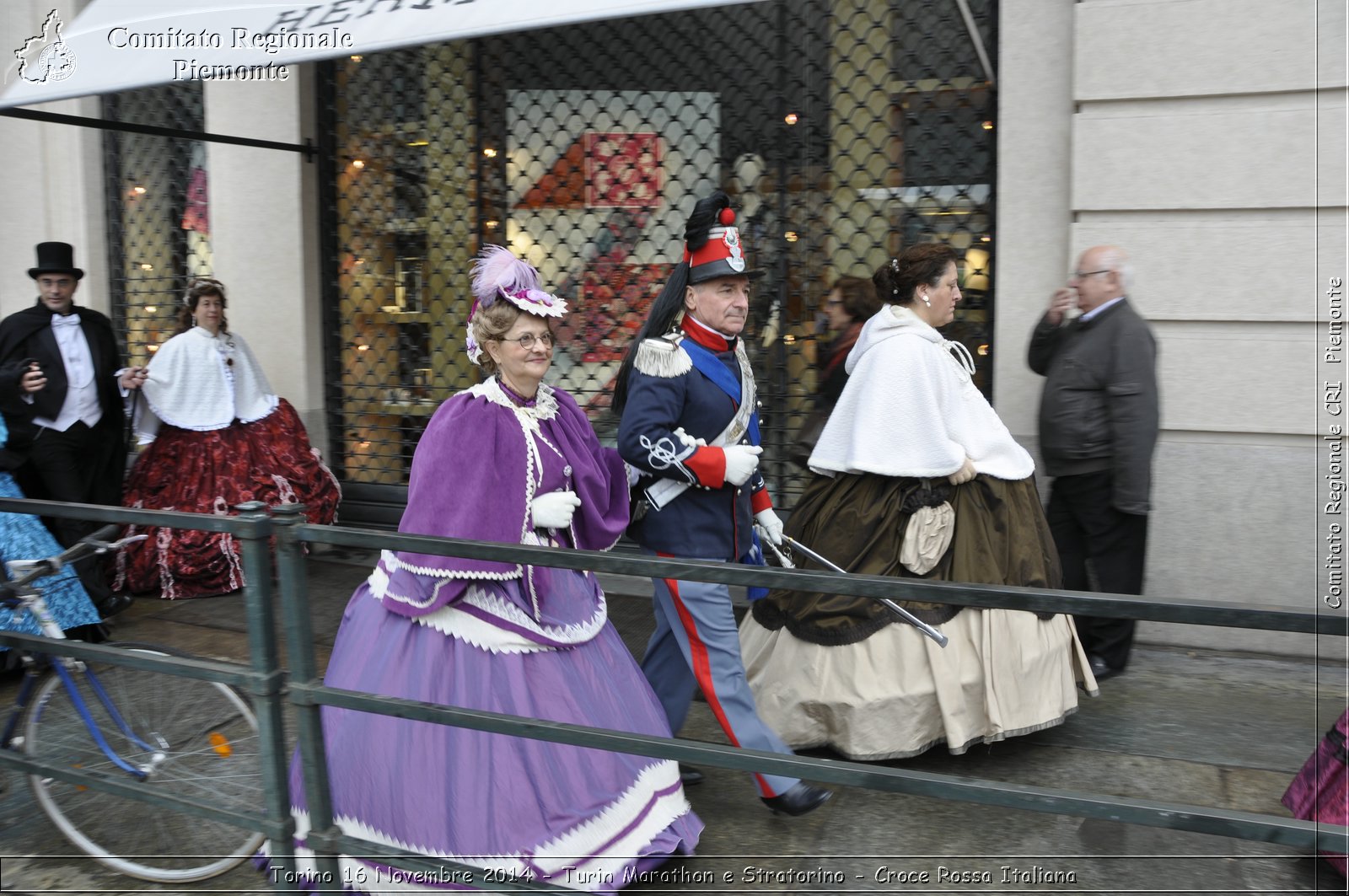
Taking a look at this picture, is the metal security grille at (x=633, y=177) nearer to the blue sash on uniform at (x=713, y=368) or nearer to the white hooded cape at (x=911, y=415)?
the white hooded cape at (x=911, y=415)

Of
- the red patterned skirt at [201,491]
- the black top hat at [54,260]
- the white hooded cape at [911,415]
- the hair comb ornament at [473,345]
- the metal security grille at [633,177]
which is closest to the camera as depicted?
the hair comb ornament at [473,345]

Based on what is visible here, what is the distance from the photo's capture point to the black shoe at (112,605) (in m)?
5.66

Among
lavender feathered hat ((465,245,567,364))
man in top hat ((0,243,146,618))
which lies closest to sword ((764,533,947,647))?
lavender feathered hat ((465,245,567,364))

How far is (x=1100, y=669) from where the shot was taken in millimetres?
4707

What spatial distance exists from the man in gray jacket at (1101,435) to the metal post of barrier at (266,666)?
137 inches

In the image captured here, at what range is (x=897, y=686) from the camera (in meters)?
3.63

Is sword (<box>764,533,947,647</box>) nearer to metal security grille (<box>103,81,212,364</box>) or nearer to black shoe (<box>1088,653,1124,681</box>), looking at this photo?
black shoe (<box>1088,653,1124,681</box>)

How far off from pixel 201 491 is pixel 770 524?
4.26m

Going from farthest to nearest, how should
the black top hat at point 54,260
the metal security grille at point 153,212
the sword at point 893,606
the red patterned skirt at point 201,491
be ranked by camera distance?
1. the metal security grille at point 153,212
2. the red patterned skirt at point 201,491
3. the black top hat at point 54,260
4. the sword at point 893,606

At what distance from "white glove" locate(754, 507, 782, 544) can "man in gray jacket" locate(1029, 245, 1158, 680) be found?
1.71 m

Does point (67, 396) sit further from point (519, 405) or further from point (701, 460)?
point (701, 460)

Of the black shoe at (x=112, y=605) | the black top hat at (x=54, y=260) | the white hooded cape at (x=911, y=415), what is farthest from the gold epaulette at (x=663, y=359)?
the black top hat at (x=54, y=260)

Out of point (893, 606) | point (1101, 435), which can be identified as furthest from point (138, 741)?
point (1101, 435)

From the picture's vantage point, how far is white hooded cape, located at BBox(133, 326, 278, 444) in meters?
6.38
